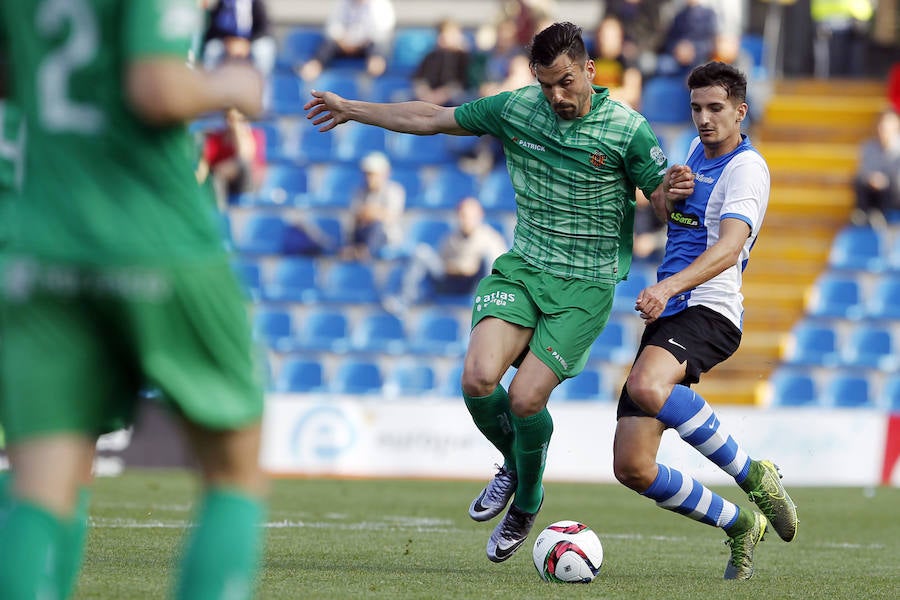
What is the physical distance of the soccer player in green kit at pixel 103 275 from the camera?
303 cm

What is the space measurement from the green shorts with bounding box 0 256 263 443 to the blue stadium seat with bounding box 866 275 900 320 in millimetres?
13917

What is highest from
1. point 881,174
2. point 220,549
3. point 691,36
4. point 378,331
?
point 691,36

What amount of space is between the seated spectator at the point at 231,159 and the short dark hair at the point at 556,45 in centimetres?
917

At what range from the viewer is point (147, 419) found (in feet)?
44.0

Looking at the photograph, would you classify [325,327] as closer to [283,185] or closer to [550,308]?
[283,185]

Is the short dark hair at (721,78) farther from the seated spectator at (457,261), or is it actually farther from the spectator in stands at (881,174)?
the spectator in stands at (881,174)

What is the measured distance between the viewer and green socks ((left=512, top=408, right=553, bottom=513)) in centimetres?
666

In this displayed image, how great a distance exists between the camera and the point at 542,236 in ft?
22.7

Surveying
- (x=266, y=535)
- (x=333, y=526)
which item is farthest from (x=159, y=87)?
(x=333, y=526)

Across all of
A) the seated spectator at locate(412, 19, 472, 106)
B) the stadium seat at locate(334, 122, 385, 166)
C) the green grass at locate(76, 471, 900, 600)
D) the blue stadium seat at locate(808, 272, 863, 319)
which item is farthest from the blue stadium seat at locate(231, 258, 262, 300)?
the blue stadium seat at locate(808, 272, 863, 319)

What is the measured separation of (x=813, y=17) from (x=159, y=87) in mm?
18253

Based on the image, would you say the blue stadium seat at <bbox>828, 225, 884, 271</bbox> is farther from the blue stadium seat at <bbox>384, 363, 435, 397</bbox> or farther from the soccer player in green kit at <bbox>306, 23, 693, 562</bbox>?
the soccer player in green kit at <bbox>306, 23, 693, 562</bbox>

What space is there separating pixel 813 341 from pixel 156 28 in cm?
1381

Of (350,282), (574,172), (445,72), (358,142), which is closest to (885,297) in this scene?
(445,72)
